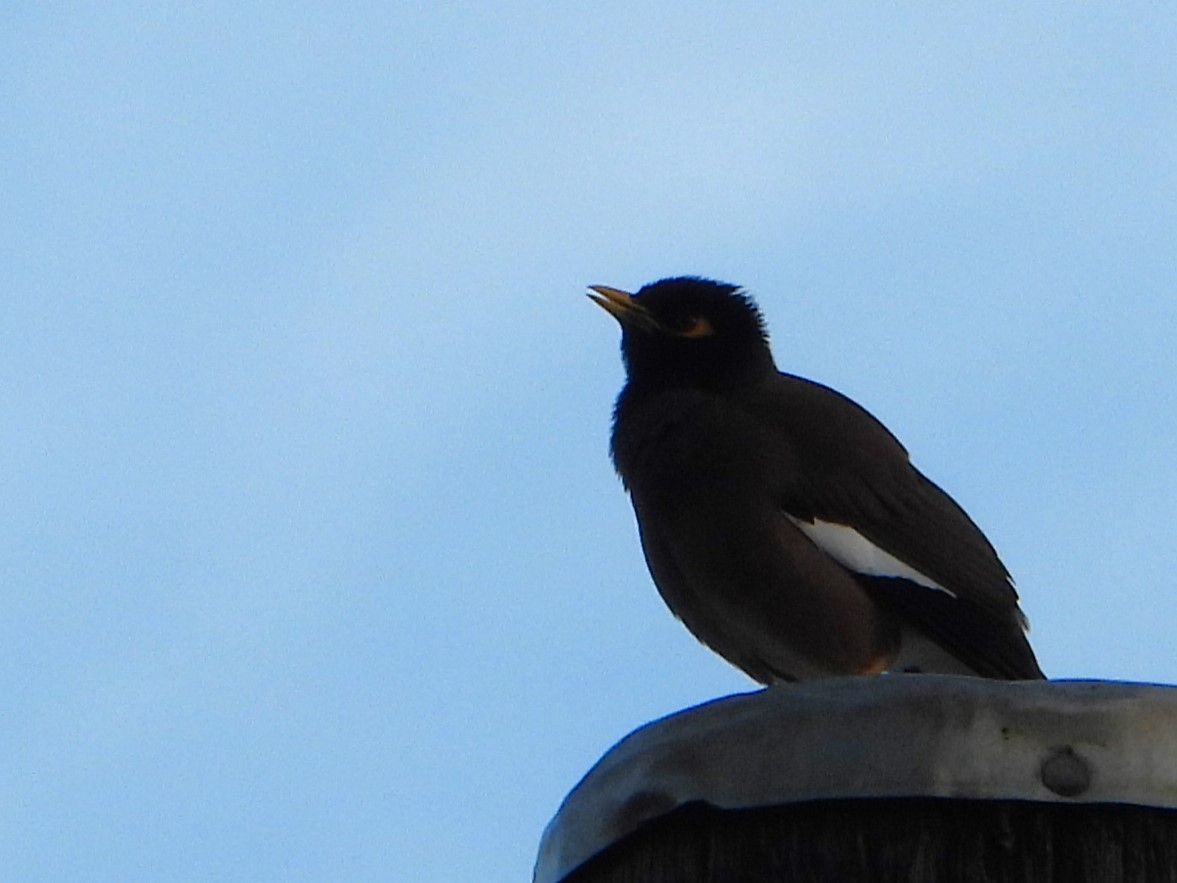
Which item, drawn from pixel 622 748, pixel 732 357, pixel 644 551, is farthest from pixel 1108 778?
pixel 732 357


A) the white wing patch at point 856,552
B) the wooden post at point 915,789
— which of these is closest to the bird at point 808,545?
the white wing patch at point 856,552

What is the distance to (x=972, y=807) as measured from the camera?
194 centimetres

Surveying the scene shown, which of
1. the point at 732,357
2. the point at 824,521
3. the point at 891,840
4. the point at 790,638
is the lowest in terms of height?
the point at 891,840

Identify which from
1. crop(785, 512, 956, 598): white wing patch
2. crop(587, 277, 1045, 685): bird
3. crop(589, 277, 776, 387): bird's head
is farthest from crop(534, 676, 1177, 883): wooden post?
crop(589, 277, 776, 387): bird's head

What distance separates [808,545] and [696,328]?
3.85ft

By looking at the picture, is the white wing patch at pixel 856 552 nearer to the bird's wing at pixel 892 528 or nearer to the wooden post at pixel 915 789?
the bird's wing at pixel 892 528

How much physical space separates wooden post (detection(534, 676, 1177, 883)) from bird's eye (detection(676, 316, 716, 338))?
388cm

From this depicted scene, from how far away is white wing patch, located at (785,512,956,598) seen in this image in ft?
16.6

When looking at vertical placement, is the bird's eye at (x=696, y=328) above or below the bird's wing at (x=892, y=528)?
above

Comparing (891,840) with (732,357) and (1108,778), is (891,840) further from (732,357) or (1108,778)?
(732,357)

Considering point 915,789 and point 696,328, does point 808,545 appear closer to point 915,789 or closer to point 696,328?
point 696,328

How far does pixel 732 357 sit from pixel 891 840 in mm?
3967

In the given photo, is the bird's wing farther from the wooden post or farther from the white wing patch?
the wooden post

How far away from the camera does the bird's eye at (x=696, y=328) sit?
596 cm
